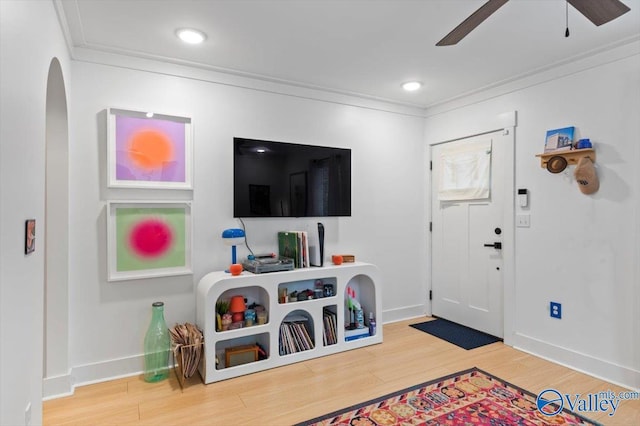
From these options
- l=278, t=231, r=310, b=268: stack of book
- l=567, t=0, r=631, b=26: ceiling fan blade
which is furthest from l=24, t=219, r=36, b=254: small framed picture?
l=567, t=0, r=631, b=26: ceiling fan blade

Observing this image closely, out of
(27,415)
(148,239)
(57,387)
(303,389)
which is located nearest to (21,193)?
(27,415)

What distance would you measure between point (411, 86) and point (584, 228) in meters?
1.88

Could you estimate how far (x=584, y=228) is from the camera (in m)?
2.74

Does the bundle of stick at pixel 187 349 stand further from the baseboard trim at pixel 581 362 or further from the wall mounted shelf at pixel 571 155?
the wall mounted shelf at pixel 571 155

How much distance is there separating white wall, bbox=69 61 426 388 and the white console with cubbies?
0.35 meters

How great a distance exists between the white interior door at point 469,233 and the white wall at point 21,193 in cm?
342

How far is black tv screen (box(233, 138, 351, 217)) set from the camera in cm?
304

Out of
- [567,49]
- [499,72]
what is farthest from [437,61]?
[567,49]

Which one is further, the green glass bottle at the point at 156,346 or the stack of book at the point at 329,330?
the stack of book at the point at 329,330

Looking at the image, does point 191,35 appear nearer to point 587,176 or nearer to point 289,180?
point 289,180

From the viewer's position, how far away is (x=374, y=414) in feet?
7.16

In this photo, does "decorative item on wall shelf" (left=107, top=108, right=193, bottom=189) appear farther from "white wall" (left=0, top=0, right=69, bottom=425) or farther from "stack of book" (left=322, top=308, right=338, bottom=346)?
"stack of book" (left=322, top=308, right=338, bottom=346)

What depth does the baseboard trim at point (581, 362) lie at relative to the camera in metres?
2.48

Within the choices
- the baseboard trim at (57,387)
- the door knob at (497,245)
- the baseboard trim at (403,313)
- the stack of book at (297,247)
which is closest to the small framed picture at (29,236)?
the baseboard trim at (57,387)
